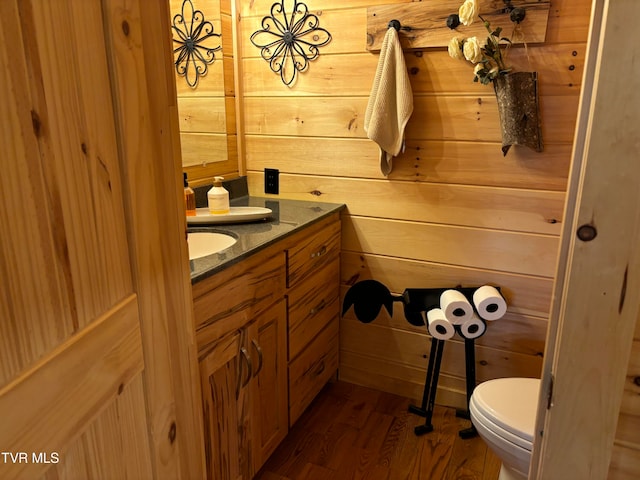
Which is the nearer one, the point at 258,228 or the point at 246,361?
the point at 246,361

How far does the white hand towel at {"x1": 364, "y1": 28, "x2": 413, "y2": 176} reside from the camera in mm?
1795

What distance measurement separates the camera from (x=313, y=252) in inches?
74.2

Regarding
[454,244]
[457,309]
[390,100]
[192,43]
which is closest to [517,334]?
[457,309]

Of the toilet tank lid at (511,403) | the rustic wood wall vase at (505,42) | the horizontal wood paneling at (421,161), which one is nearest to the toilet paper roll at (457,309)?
the toilet tank lid at (511,403)

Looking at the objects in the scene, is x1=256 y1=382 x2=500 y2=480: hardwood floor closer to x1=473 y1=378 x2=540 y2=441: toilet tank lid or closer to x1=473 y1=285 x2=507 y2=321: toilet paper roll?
x1=473 y1=378 x2=540 y2=441: toilet tank lid

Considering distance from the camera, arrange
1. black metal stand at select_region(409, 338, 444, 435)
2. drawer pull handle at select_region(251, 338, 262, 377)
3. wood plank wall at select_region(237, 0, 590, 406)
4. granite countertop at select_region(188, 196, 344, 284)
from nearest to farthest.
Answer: granite countertop at select_region(188, 196, 344, 284) → drawer pull handle at select_region(251, 338, 262, 377) → wood plank wall at select_region(237, 0, 590, 406) → black metal stand at select_region(409, 338, 444, 435)

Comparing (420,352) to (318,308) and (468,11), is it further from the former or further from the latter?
(468,11)

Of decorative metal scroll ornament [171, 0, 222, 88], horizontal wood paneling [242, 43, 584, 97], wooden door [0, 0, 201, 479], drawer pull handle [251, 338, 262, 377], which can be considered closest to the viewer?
wooden door [0, 0, 201, 479]

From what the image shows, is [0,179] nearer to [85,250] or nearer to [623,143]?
[85,250]

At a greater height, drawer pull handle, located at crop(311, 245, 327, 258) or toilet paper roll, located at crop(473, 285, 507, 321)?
drawer pull handle, located at crop(311, 245, 327, 258)

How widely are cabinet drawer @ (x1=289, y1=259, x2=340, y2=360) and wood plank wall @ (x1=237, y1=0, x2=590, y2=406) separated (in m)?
0.11

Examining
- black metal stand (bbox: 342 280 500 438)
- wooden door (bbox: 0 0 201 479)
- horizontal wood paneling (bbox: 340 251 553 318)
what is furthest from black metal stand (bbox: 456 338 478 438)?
wooden door (bbox: 0 0 201 479)

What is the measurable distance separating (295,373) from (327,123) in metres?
1.06

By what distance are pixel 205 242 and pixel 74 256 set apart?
3.92 feet
